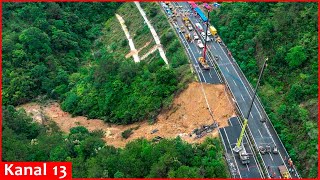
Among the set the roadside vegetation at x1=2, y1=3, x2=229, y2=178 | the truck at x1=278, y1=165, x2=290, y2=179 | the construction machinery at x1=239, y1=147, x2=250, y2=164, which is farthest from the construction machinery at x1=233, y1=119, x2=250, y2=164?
the truck at x1=278, y1=165, x2=290, y2=179

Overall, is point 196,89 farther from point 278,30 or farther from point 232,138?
point 278,30

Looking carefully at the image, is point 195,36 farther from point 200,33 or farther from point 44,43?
point 44,43

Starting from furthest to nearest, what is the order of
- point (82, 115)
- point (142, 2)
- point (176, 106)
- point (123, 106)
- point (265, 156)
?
1. point (142, 2)
2. point (82, 115)
3. point (123, 106)
4. point (176, 106)
5. point (265, 156)

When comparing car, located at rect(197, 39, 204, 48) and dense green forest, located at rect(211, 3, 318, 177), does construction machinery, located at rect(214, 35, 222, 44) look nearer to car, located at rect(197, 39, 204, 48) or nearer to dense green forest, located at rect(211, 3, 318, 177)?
dense green forest, located at rect(211, 3, 318, 177)

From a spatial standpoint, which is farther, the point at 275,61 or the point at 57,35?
the point at 57,35

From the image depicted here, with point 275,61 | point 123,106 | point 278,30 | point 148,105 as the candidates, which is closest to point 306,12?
point 278,30

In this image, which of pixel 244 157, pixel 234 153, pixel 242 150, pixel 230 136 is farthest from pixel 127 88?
pixel 244 157
